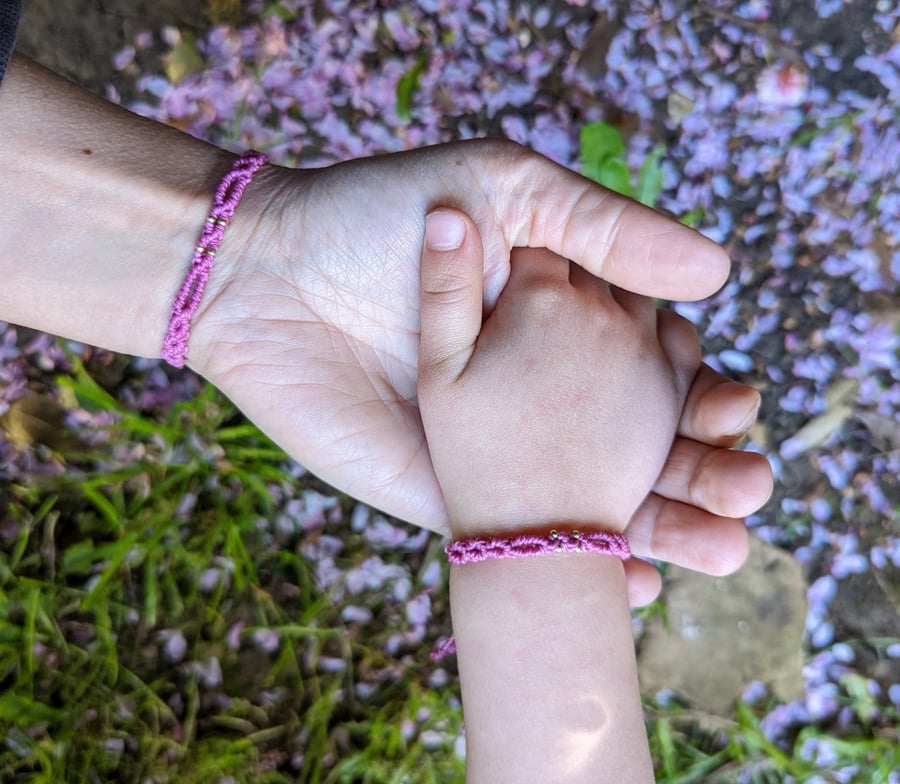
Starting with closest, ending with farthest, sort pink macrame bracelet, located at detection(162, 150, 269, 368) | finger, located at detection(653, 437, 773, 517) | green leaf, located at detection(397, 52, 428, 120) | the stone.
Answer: finger, located at detection(653, 437, 773, 517) → pink macrame bracelet, located at detection(162, 150, 269, 368) → the stone → green leaf, located at detection(397, 52, 428, 120)

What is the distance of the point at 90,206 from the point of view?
5.77 feet

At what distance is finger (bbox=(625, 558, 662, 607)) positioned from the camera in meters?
1.94

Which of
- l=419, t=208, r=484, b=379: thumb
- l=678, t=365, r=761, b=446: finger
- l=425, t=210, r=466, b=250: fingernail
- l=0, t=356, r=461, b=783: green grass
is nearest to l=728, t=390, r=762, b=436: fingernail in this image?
l=678, t=365, r=761, b=446: finger

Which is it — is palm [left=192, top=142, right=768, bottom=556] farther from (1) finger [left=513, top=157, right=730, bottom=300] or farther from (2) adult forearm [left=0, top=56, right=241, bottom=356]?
(2) adult forearm [left=0, top=56, right=241, bottom=356]

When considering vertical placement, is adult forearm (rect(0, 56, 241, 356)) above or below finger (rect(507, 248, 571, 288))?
below

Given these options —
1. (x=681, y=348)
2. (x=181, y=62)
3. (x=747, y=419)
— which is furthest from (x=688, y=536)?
(x=181, y=62)

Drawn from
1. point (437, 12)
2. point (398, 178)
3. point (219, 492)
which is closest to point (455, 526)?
point (398, 178)

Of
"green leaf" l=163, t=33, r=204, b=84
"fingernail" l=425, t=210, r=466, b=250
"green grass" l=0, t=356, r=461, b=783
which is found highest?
"fingernail" l=425, t=210, r=466, b=250

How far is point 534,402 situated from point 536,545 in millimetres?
282

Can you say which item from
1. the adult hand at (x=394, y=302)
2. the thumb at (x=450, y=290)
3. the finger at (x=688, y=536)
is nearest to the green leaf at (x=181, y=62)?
the adult hand at (x=394, y=302)

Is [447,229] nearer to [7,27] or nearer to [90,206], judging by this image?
[90,206]

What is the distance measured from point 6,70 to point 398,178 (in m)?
0.84

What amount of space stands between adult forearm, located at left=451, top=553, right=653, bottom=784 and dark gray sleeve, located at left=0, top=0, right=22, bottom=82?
1.36 meters

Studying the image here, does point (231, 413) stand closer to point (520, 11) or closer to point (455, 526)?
point (455, 526)
